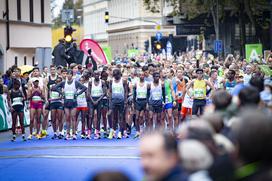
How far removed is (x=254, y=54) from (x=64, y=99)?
46.7ft

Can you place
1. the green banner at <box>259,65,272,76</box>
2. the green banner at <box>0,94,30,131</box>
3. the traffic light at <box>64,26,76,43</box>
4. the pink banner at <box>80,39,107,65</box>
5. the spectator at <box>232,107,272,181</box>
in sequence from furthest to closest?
the pink banner at <box>80,39,107,65</box> → the traffic light at <box>64,26,76,43</box> → the green banner at <box>0,94,30,131</box> → the green banner at <box>259,65,272,76</box> → the spectator at <box>232,107,272,181</box>

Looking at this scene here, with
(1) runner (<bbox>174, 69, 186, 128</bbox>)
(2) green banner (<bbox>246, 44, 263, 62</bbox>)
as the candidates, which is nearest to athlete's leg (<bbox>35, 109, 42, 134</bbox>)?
(1) runner (<bbox>174, 69, 186, 128</bbox>)

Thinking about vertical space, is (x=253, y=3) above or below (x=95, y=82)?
above

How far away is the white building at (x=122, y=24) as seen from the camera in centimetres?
12156

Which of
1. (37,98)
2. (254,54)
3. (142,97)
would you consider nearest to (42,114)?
(37,98)

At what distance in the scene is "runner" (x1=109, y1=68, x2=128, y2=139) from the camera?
2441 cm

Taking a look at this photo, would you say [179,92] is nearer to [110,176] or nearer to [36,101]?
A: [36,101]

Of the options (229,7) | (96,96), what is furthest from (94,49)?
(229,7)

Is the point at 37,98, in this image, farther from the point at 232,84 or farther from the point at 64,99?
the point at 232,84

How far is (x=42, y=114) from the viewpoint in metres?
25.0

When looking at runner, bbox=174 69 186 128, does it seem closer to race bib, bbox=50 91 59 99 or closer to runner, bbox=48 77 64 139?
runner, bbox=48 77 64 139

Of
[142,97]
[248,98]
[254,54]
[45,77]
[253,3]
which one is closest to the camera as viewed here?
[248,98]

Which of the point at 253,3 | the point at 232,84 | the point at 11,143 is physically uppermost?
the point at 253,3

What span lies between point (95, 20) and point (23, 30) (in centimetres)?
10240
